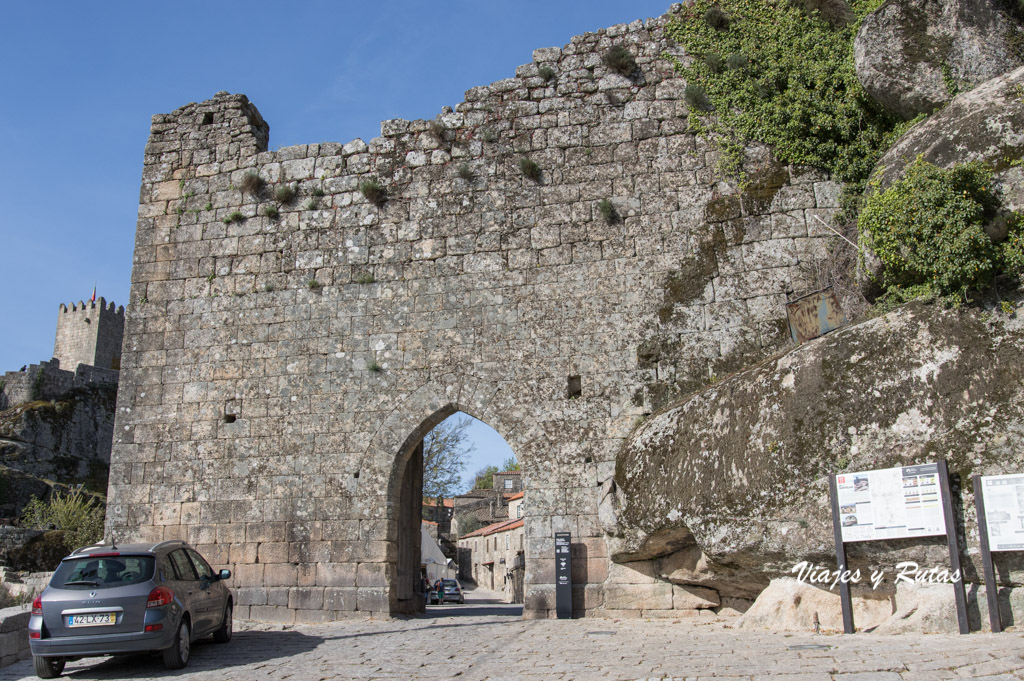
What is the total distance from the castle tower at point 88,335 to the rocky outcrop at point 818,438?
37248 millimetres

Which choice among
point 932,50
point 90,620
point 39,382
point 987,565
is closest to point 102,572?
point 90,620

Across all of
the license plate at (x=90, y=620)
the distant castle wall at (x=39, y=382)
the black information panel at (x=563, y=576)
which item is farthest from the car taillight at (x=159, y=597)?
the distant castle wall at (x=39, y=382)

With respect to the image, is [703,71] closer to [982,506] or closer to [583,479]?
[583,479]

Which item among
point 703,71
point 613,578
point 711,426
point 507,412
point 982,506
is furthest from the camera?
point 703,71

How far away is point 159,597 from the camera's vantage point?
246 inches

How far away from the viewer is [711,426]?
7676 mm

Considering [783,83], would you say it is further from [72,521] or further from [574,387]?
[72,521]

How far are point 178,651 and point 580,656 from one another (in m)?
3.12

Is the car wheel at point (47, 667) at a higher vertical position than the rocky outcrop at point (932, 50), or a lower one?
lower

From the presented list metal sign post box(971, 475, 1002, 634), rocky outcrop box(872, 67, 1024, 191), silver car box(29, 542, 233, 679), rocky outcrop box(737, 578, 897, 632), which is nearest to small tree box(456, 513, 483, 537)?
rocky outcrop box(737, 578, 897, 632)

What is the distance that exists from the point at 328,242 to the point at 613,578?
5.70 meters

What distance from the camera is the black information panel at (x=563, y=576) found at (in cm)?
888

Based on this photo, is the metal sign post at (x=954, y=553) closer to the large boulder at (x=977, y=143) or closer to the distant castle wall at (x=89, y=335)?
the large boulder at (x=977, y=143)

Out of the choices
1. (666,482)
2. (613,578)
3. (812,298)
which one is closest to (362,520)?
(613,578)
